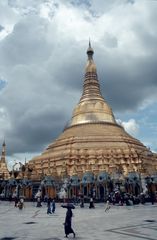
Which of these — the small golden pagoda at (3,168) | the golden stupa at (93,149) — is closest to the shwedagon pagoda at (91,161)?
the golden stupa at (93,149)

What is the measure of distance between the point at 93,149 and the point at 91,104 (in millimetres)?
18931

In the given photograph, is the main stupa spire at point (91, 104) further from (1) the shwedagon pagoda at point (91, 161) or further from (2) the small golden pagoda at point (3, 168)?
(2) the small golden pagoda at point (3, 168)

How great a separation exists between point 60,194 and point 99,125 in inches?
1082

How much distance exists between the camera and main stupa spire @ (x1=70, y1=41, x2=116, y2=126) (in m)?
78.2

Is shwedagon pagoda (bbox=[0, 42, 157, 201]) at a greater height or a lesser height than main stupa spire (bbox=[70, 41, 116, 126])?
lesser

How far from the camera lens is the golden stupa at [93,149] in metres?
62.0

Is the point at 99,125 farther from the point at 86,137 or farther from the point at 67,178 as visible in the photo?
the point at 67,178

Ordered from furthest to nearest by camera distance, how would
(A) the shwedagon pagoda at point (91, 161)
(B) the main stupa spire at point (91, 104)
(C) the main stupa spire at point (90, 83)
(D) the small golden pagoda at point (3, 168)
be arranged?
(C) the main stupa spire at point (90, 83)
(D) the small golden pagoda at point (3, 168)
(B) the main stupa spire at point (91, 104)
(A) the shwedagon pagoda at point (91, 161)

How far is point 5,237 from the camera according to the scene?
13.0 metres

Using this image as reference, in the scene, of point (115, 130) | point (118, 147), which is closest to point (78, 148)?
point (118, 147)

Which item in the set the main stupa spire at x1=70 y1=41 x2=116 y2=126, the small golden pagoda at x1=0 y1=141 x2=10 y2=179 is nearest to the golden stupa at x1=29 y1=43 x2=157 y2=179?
the main stupa spire at x1=70 y1=41 x2=116 y2=126

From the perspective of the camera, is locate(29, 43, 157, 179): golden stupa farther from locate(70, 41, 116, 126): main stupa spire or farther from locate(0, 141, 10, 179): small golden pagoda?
locate(0, 141, 10, 179): small golden pagoda

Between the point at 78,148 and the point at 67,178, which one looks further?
the point at 78,148

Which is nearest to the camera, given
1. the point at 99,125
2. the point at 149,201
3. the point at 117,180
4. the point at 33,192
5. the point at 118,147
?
the point at 149,201
